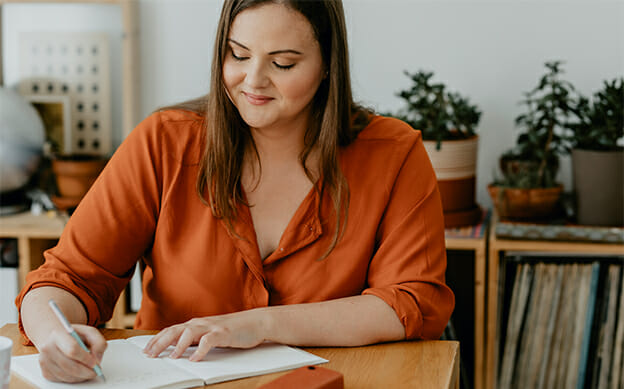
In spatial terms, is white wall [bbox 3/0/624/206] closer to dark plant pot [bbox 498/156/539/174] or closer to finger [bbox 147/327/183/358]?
dark plant pot [bbox 498/156/539/174]

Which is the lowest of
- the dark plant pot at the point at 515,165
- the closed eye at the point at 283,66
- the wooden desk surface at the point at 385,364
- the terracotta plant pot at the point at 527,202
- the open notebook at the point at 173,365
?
the wooden desk surface at the point at 385,364

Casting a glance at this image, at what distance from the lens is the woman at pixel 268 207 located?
4.19ft

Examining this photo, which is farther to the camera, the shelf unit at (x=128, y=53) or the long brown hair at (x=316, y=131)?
the shelf unit at (x=128, y=53)

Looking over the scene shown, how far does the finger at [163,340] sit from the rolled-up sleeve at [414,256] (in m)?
0.37

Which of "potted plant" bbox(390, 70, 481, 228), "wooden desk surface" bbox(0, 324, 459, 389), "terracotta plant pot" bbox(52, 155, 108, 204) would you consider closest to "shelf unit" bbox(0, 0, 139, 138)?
"terracotta plant pot" bbox(52, 155, 108, 204)

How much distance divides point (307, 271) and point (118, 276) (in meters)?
0.36

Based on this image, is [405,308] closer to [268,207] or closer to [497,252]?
[268,207]

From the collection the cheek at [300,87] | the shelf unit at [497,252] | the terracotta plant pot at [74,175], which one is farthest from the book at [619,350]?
the terracotta plant pot at [74,175]

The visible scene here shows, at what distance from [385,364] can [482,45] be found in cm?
144

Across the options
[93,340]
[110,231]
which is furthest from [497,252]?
[93,340]

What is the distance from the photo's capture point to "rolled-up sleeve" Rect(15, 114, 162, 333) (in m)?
1.28

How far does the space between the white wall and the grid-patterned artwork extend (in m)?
0.26

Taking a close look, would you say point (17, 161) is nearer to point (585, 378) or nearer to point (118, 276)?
point (118, 276)

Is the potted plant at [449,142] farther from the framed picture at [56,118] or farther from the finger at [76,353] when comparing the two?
the finger at [76,353]
